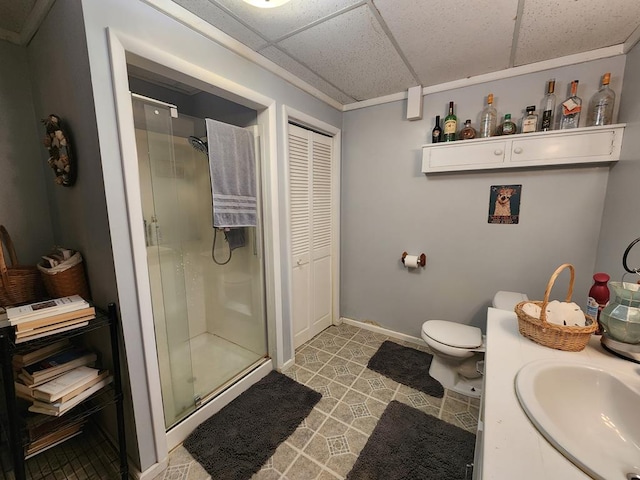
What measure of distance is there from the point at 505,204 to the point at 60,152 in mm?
2725

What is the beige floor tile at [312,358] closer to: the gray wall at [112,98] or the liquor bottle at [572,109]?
the gray wall at [112,98]

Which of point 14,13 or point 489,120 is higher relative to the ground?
point 14,13

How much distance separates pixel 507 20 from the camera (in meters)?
1.33

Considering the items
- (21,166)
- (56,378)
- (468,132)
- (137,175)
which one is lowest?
(56,378)

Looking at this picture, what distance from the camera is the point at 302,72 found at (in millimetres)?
1879

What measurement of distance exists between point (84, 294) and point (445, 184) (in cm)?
250

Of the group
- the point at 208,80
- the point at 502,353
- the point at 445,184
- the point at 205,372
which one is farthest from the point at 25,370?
the point at 445,184

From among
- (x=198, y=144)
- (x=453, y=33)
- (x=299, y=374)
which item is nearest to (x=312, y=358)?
(x=299, y=374)

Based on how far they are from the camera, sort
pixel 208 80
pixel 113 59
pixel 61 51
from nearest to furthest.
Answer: pixel 113 59 < pixel 61 51 < pixel 208 80

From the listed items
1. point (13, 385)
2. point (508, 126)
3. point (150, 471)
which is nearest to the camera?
point (13, 385)

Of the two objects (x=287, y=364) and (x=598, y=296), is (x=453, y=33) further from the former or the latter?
(x=287, y=364)

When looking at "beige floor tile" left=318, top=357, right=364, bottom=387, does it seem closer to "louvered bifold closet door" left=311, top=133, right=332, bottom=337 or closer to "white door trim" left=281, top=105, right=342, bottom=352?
"white door trim" left=281, top=105, right=342, bottom=352

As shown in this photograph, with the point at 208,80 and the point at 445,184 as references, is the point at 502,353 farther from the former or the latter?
the point at 208,80

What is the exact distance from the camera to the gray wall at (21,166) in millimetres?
1518
